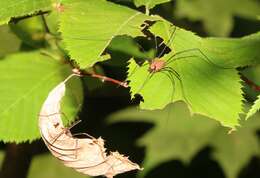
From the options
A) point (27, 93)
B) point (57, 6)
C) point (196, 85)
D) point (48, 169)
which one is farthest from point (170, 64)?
point (48, 169)

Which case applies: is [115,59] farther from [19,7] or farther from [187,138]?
[187,138]

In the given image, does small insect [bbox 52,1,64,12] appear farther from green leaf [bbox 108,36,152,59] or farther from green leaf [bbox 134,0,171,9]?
green leaf [bbox 108,36,152,59]

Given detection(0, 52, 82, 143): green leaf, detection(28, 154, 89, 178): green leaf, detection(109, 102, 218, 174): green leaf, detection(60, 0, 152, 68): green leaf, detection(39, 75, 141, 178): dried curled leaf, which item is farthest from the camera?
detection(109, 102, 218, 174): green leaf

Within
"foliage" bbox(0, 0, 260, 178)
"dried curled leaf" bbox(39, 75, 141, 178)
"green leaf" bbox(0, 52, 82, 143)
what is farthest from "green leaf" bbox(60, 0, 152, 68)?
"green leaf" bbox(0, 52, 82, 143)

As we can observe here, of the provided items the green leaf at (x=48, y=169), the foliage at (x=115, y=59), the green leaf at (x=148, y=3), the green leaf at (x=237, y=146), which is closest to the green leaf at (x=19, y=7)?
the foliage at (x=115, y=59)

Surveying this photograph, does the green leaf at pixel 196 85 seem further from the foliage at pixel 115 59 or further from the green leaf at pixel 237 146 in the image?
the green leaf at pixel 237 146

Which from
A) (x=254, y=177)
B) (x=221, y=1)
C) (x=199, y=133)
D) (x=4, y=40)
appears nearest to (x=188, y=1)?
(x=221, y=1)
